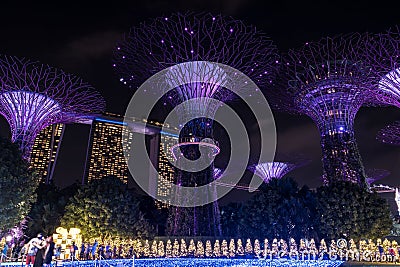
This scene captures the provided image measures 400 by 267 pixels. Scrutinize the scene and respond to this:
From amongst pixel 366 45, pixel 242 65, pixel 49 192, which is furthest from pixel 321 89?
pixel 49 192

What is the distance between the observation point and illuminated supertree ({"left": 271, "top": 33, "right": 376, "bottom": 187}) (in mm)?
27766

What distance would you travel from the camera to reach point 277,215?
2522cm

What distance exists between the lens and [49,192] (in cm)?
3050

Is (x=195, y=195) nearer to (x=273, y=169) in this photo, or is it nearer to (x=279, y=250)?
(x=279, y=250)

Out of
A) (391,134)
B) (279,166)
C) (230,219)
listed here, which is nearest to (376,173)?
(279,166)

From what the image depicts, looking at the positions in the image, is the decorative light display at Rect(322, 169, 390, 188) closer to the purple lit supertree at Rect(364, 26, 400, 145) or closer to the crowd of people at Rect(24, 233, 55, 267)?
the purple lit supertree at Rect(364, 26, 400, 145)

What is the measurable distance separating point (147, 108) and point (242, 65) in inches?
267

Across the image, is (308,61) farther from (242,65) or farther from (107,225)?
(107,225)

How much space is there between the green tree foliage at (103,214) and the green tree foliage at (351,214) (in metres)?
12.3

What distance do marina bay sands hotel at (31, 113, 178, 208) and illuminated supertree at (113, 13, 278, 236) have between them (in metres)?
51.5

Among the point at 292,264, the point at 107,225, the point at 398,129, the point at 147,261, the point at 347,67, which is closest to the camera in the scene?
the point at 292,264

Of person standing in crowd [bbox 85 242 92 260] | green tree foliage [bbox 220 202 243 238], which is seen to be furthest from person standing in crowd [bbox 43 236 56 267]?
green tree foliage [bbox 220 202 243 238]

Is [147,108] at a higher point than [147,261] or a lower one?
higher

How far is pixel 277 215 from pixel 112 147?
210 feet
